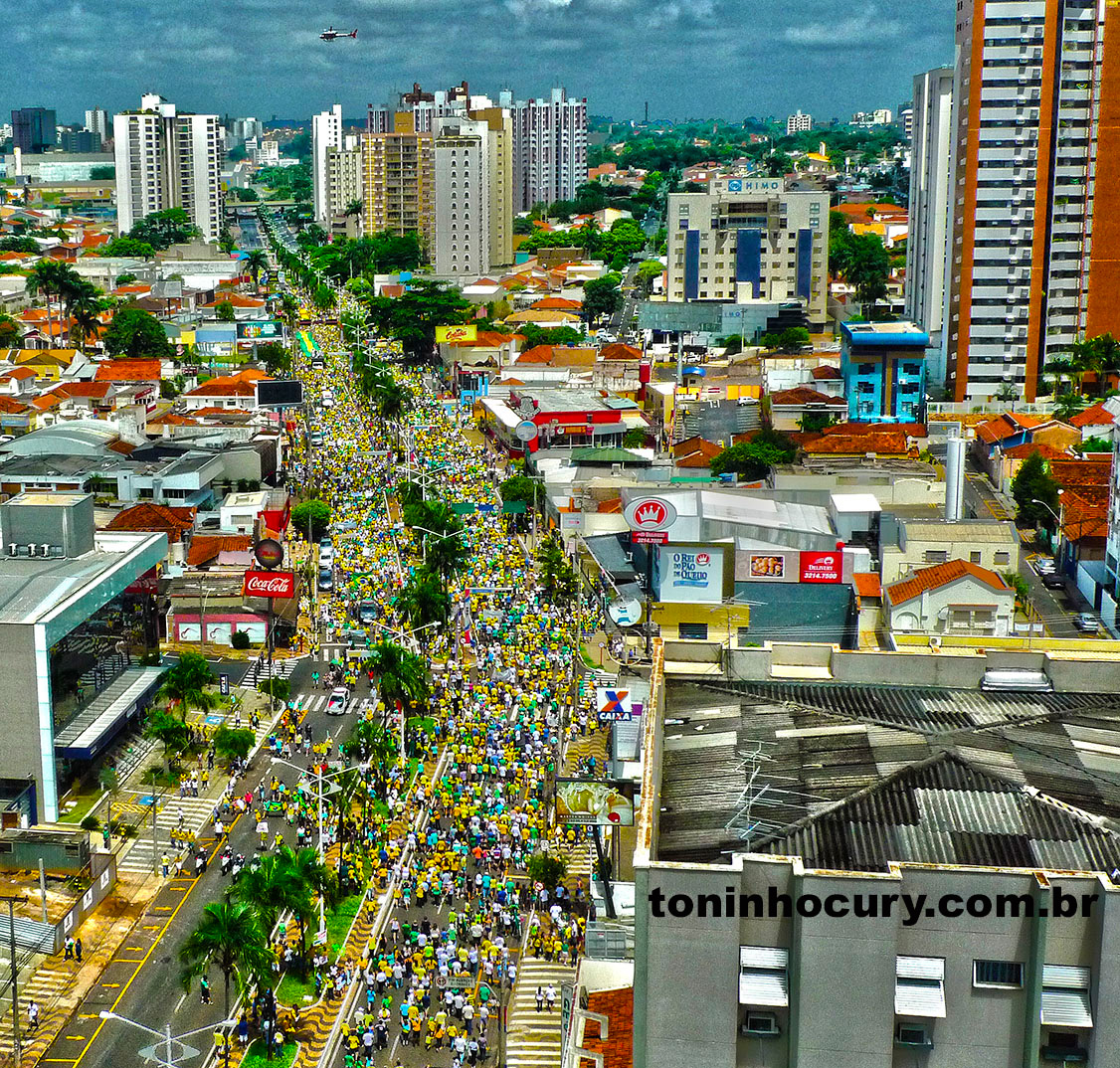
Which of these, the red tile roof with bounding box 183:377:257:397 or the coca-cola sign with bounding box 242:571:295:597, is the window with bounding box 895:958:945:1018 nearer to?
the coca-cola sign with bounding box 242:571:295:597

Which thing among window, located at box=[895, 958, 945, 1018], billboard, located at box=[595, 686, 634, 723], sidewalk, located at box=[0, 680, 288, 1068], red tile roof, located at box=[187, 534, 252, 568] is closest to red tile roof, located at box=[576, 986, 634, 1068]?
window, located at box=[895, 958, 945, 1018]

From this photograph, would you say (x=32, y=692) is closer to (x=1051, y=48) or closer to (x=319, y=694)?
(x=319, y=694)

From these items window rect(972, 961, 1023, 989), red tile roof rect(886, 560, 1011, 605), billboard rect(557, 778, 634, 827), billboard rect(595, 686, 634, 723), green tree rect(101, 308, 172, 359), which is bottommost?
billboard rect(557, 778, 634, 827)

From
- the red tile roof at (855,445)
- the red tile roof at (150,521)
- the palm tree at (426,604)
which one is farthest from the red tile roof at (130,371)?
the palm tree at (426,604)

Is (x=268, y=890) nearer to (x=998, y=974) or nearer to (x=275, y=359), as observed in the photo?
(x=998, y=974)

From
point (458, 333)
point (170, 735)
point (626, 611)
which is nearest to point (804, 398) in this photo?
point (626, 611)

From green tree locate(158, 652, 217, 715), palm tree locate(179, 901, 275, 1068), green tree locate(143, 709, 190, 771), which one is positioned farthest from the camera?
green tree locate(158, 652, 217, 715)
